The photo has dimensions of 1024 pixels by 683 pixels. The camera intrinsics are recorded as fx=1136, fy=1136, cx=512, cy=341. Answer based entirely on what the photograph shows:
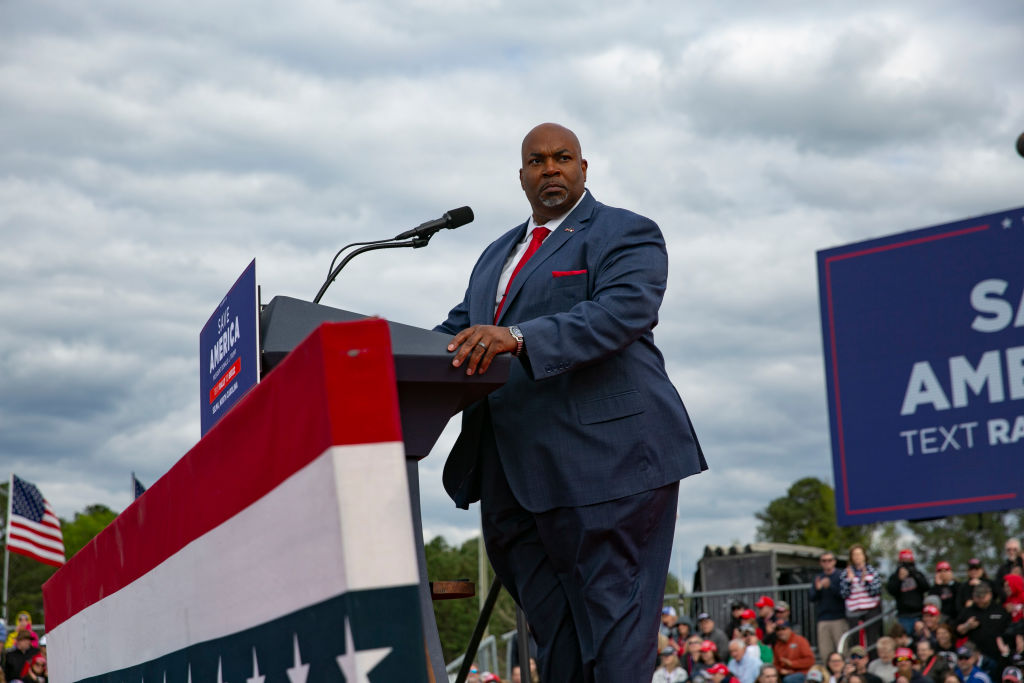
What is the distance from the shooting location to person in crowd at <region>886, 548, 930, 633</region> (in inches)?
431

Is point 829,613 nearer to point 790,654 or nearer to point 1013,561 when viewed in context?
point 790,654

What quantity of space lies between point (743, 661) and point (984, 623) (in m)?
2.27

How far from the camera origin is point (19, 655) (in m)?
11.5

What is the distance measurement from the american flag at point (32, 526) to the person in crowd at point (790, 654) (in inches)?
454

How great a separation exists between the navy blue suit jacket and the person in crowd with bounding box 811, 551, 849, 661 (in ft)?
31.1

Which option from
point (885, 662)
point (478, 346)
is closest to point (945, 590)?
point (885, 662)

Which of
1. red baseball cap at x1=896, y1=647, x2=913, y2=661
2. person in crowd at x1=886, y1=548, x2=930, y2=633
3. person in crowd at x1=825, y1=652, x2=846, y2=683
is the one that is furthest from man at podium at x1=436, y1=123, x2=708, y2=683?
person in crowd at x1=886, y1=548, x2=930, y2=633

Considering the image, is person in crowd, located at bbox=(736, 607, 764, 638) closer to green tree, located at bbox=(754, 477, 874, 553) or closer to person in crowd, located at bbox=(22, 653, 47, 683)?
person in crowd, located at bbox=(22, 653, 47, 683)

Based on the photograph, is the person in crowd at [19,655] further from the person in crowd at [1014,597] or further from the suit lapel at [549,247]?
the suit lapel at [549,247]

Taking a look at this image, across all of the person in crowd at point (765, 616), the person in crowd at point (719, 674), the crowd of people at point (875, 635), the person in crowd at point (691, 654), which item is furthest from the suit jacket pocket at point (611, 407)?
the person in crowd at point (765, 616)

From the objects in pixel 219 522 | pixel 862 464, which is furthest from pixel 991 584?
pixel 219 522

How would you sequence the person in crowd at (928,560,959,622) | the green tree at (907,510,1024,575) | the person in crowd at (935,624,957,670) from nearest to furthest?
the person in crowd at (935,624,957,670)
the person in crowd at (928,560,959,622)
the green tree at (907,510,1024,575)

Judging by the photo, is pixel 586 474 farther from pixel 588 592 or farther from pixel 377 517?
pixel 377 517

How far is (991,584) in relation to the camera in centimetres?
1012
